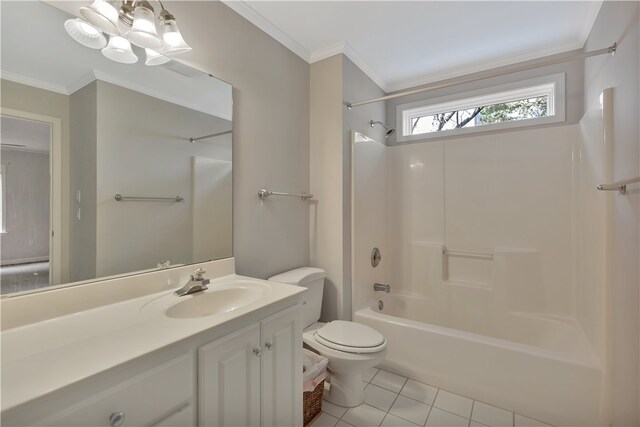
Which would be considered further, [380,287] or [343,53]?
[380,287]

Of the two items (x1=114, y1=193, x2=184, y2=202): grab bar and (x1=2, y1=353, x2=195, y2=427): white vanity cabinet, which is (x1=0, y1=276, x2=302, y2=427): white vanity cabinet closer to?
(x1=2, y1=353, x2=195, y2=427): white vanity cabinet

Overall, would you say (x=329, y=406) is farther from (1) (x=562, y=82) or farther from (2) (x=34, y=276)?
(1) (x=562, y=82)

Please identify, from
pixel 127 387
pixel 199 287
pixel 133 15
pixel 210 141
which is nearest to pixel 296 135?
pixel 210 141

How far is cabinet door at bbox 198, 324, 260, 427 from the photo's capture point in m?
0.89

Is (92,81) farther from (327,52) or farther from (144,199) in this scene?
(327,52)

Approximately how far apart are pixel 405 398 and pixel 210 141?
1961 mm

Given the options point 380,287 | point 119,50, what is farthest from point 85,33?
point 380,287

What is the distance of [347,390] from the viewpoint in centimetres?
174

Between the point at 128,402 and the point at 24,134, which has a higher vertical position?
the point at 24,134

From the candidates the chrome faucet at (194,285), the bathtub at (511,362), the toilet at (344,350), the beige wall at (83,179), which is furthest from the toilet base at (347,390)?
the beige wall at (83,179)

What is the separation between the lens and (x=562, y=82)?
87.5 inches

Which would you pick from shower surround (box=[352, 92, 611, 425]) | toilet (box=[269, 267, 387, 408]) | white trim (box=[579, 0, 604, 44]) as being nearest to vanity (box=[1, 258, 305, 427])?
toilet (box=[269, 267, 387, 408])

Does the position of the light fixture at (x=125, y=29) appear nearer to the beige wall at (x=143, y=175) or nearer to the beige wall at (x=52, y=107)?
the beige wall at (x=143, y=175)

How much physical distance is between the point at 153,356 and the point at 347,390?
137 cm
